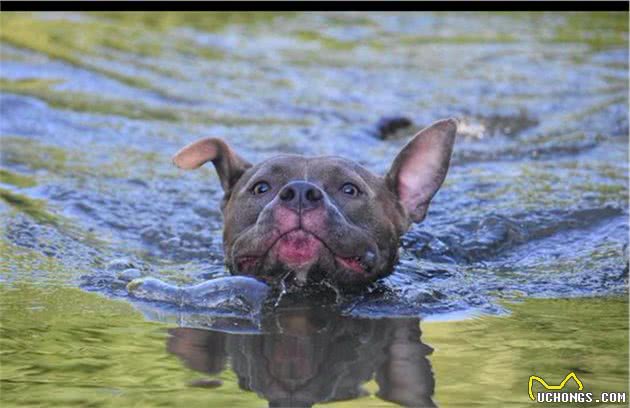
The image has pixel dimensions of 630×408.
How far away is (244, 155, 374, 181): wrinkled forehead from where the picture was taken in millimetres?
5559

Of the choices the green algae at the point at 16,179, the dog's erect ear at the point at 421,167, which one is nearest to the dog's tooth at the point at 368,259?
the dog's erect ear at the point at 421,167

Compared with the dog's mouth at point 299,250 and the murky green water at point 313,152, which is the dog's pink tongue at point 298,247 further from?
the murky green water at point 313,152

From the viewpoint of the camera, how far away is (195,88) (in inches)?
440

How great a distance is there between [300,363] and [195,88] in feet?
23.5

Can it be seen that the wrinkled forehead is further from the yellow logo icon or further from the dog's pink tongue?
the yellow logo icon

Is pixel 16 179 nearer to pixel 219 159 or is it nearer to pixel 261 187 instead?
pixel 219 159

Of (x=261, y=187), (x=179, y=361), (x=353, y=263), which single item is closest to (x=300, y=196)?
(x=353, y=263)

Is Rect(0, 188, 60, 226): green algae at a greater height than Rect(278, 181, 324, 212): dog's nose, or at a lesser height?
lesser

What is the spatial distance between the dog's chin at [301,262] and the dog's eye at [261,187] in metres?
0.36

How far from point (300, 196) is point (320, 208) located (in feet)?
0.33

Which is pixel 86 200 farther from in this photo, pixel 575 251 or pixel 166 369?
pixel 166 369

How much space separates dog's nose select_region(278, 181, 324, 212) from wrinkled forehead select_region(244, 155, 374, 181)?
0.47 metres

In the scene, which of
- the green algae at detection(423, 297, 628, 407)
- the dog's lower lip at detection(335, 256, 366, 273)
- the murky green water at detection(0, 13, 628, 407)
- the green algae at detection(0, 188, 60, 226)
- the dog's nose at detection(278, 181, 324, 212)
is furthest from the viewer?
the green algae at detection(0, 188, 60, 226)

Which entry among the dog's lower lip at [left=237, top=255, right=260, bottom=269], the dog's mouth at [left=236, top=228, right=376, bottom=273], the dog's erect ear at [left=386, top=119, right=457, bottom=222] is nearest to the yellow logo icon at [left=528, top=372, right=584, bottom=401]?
the dog's mouth at [left=236, top=228, right=376, bottom=273]
